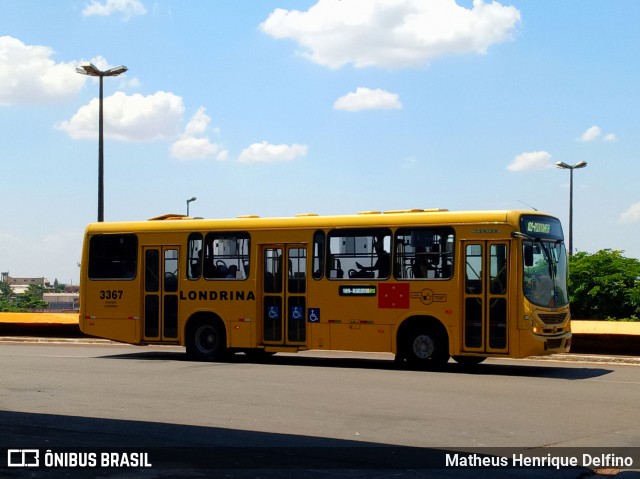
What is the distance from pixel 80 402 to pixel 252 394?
8.45 feet

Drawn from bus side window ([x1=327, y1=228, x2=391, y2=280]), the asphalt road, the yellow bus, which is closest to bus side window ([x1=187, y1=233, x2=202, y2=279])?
the yellow bus

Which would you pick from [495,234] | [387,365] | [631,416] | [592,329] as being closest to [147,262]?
[387,365]

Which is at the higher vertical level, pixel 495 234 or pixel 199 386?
pixel 495 234

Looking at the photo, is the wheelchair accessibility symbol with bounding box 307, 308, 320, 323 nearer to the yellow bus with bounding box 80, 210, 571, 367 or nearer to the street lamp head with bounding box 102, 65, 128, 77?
the yellow bus with bounding box 80, 210, 571, 367

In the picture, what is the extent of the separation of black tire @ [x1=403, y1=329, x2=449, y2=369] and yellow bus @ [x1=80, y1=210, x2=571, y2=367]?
0.08ft

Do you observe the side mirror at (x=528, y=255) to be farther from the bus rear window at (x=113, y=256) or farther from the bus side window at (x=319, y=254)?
the bus rear window at (x=113, y=256)

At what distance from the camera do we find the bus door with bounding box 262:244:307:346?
21.5 m

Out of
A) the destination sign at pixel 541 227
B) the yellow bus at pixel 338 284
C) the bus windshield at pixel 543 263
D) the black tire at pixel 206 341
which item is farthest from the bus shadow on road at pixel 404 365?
the destination sign at pixel 541 227

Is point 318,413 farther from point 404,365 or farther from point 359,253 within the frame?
point 404,365

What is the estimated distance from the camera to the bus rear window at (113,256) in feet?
77.6

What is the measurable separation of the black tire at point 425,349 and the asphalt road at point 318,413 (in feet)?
1.25

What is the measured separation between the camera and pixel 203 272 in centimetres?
2270

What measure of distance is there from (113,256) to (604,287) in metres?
21.1

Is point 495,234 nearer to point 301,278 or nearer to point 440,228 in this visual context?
point 440,228
